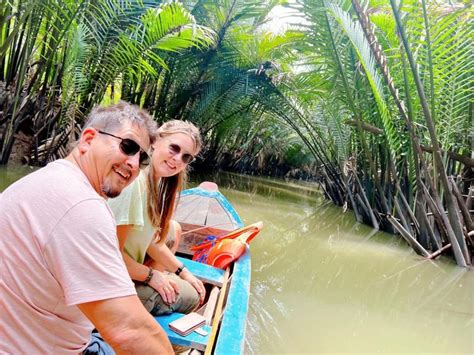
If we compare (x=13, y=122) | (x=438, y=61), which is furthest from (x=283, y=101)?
(x=13, y=122)

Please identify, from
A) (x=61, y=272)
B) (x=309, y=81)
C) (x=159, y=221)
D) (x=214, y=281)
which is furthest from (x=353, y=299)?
(x=309, y=81)

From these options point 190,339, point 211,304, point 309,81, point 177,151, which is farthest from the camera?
point 309,81

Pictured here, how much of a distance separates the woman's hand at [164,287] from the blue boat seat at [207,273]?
615 mm

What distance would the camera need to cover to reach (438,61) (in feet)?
13.9

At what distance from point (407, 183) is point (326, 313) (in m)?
3.93

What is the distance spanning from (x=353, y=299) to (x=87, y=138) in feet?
10.1

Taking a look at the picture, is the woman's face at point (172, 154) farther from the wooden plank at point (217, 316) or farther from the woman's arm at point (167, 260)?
the wooden plank at point (217, 316)

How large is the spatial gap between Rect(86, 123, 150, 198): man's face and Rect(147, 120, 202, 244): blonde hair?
720mm

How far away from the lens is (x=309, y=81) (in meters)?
8.30

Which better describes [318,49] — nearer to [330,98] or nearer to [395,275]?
[330,98]

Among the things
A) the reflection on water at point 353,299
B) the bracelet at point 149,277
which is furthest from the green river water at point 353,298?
the bracelet at point 149,277

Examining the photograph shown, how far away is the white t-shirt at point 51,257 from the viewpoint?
27.6 inches

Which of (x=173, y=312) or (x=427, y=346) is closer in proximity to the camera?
(x=173, y=312)

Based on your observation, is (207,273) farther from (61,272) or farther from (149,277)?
(61,272)
